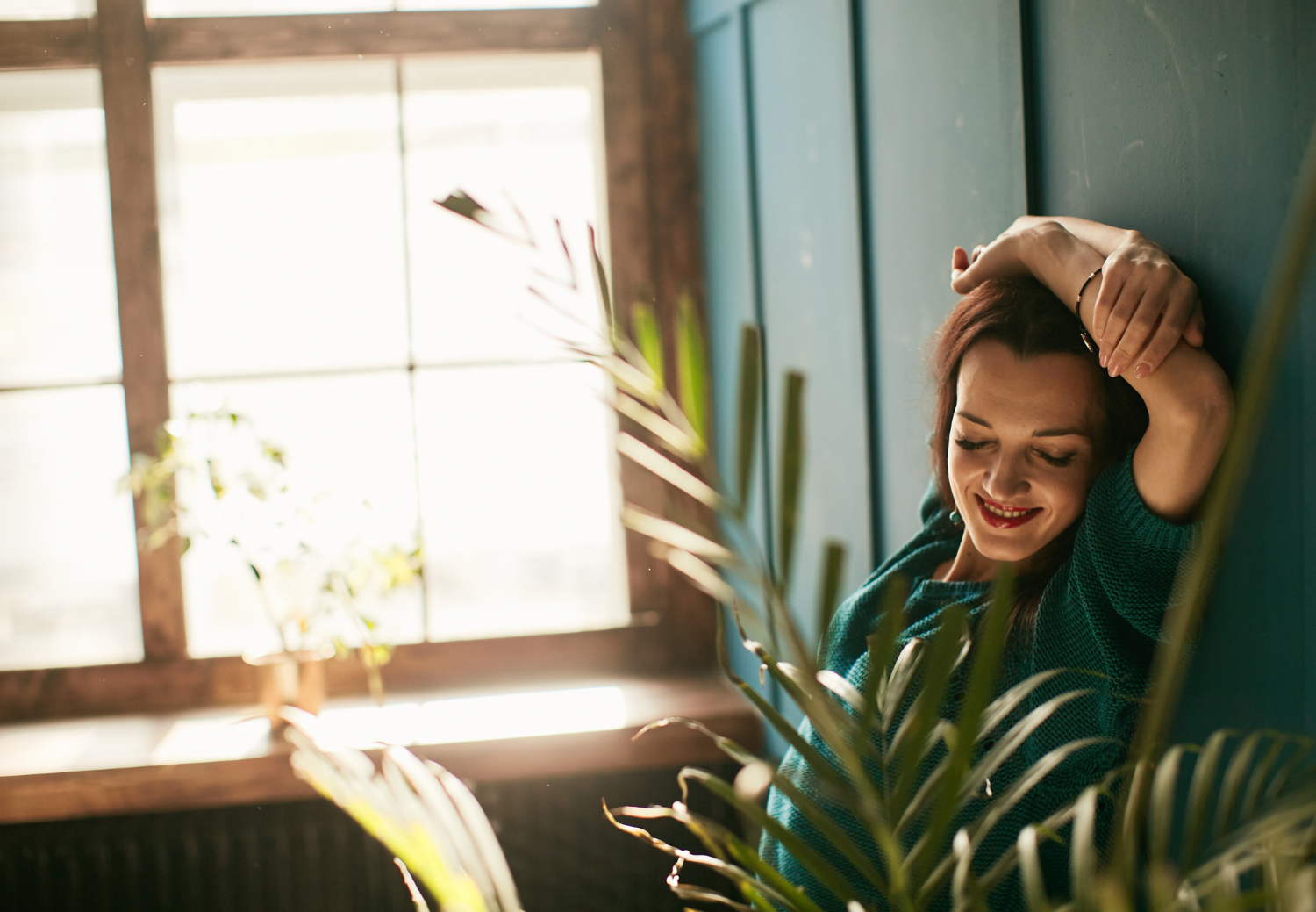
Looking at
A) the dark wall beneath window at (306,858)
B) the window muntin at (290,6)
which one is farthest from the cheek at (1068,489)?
the window muntin at (290,6)

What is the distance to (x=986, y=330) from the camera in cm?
113

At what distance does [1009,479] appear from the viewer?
1.08 meters

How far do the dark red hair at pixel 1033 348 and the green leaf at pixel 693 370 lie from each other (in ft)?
A: 1.62

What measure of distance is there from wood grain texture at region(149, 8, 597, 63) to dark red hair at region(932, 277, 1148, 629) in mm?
2044

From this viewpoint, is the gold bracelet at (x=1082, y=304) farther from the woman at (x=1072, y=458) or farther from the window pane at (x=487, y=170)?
the window pane at (x=487, y=170)

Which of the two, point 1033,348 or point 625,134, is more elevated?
point 625,134

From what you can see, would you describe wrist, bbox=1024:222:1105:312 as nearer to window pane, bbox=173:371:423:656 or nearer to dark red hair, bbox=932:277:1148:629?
dark red hair, bbox=932:277:1148:629

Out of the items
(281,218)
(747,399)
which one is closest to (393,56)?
(281,218)

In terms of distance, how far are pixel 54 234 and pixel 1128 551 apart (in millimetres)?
2842

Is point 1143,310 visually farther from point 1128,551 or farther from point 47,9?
point 47,9

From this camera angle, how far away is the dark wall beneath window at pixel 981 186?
91cm

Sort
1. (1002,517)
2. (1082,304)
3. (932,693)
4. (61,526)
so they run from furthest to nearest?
(61,526)
(1002,517)
(1082,304)
(932,693)

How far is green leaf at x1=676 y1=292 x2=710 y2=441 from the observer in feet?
2.28

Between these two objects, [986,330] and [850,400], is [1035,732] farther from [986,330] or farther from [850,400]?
[850,400]
